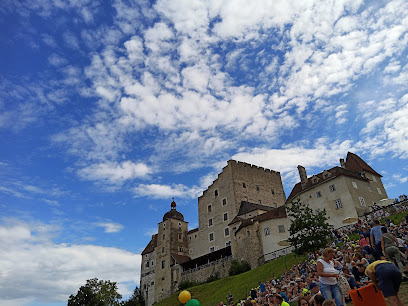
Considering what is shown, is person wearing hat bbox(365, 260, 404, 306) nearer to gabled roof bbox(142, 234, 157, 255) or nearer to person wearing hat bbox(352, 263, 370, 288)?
person wearing hat bbox(352, 263, 370, 288)

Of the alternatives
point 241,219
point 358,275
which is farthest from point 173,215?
point 358,275

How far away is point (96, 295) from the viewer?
50.2 meters

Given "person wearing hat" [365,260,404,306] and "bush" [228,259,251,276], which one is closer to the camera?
"person wearing hat" [365,260,404,306]

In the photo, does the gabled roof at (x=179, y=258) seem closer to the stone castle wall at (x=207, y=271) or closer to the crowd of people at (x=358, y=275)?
the stone castle wall at (x=207, y=271)

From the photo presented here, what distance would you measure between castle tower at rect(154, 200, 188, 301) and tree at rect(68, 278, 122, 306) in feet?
32.0

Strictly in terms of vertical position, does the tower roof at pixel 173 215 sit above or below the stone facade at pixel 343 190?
above

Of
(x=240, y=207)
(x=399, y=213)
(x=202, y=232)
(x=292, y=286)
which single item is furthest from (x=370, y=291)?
(x=202, y=232)

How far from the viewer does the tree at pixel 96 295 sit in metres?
48.5

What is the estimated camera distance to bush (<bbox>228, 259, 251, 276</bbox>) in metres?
41.6

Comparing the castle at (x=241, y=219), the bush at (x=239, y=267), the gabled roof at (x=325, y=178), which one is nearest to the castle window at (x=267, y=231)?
the castle at (x=241, y=219)

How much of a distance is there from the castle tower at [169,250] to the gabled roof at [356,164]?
34.0 meters

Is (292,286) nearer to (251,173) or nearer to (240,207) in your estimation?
(240,207)

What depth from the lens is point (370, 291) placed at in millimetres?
6680

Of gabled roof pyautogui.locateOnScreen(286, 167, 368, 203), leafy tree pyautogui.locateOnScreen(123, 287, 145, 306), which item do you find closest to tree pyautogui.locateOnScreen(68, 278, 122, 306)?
leafy tree pyautogui.locateOnScreen(123, 287, 145, 306)
